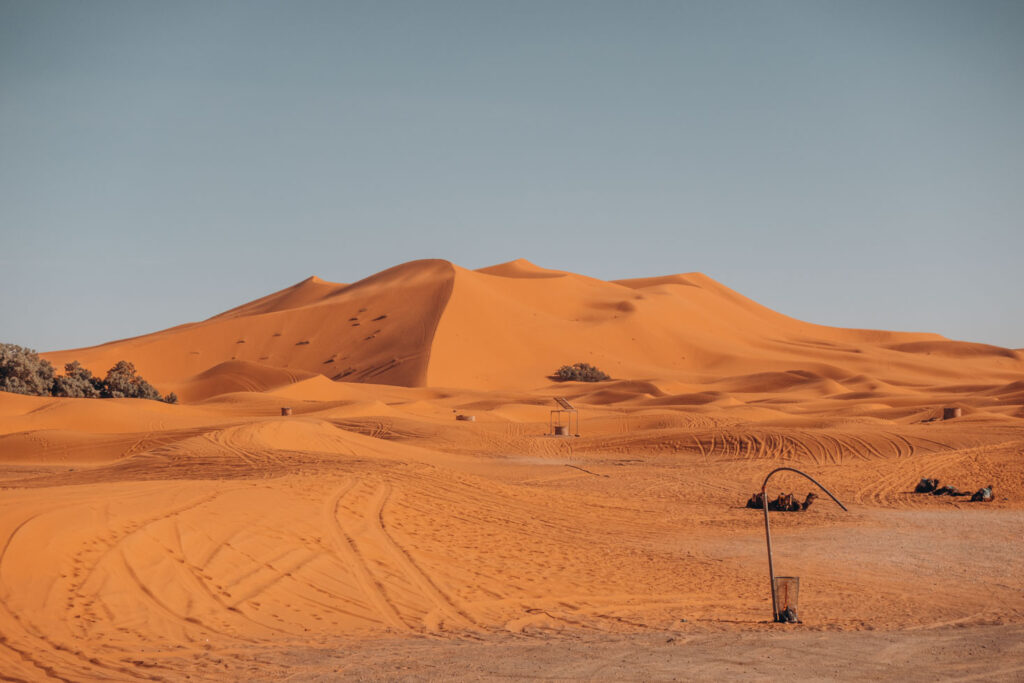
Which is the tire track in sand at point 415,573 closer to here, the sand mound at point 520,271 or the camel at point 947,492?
the camel at point 947,492

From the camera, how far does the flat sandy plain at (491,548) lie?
8.14 m

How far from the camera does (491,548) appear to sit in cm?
1347

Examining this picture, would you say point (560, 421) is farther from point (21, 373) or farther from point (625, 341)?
point (625, 341)

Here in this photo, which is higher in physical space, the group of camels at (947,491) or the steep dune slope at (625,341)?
the steep dune slope at (625,341)

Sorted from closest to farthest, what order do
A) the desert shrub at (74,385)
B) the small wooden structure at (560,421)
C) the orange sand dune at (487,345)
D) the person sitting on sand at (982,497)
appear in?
the person sitting on sand at (982,497) → the small wooden structure at (560,421) → the desert shrub at (74,385) → the orange sand dune at (487,345)

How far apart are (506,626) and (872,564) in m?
6.36

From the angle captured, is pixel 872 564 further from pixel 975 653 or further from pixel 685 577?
pixel 975 653

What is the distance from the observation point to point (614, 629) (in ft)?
31.3

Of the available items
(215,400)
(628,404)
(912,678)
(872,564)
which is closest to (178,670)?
(912,678)

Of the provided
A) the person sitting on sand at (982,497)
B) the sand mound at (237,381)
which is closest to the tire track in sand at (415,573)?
the person sitting on sand at (982,497)

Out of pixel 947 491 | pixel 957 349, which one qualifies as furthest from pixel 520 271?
pixel 947 491

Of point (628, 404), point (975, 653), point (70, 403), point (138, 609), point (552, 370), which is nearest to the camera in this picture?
point (975, 653)

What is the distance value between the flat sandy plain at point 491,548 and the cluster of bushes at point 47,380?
7583 millimetres

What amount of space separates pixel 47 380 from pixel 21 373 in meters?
1.49
